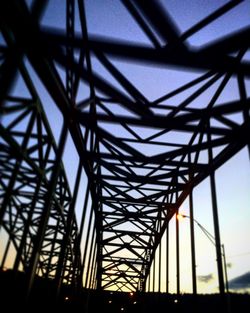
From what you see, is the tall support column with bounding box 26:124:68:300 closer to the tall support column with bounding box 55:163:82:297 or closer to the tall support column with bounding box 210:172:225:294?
the tall support column with bounding box 55:163:82:297

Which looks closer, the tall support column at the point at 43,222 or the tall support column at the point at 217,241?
the tall support column at the point at 43,222

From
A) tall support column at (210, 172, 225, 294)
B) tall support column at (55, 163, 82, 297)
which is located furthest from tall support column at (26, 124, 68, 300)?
tall support column at (210, 172, 225, 294)

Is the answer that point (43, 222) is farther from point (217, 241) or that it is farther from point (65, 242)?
point (217, 241)

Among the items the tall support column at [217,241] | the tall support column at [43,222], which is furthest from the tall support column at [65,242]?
the tall support column at [217,241]

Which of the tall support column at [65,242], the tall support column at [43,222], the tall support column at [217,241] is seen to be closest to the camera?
the tall support column at [43,222]

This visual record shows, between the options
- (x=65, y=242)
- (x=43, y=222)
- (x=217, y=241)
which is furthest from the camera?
(x=65, y=242)

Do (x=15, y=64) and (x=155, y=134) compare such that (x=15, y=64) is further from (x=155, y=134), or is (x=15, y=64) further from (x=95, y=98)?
(x=155, y=134)

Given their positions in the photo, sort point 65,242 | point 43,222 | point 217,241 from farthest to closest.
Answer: point 65,242 → point 217,241 → point 43,222

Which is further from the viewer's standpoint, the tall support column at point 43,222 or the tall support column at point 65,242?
the tall support column at point 65,242

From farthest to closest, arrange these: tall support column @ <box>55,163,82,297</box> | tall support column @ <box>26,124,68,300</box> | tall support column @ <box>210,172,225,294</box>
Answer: tall support column @ <box>55,163,82,297</box> → tall support column @ <box>210,172,225,294</box> → tall support column @ <box>26,124,68,300</box>

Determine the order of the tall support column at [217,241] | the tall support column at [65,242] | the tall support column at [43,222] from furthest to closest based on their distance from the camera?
the tall support column at [65,242], the tall support column at [217,241], the tall support column at [43,222]

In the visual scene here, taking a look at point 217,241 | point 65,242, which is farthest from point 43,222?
point 217,241

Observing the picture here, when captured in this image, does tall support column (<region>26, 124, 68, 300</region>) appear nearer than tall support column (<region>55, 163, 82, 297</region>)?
Yes

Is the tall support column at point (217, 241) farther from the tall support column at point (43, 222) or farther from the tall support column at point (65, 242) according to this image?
the tall support column at point (43, 222)
